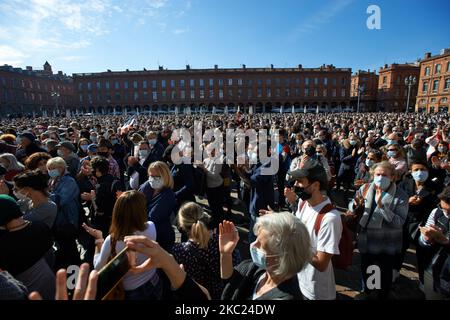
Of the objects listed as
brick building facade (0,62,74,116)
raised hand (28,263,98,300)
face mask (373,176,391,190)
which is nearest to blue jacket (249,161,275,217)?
face mask (373,176,391,190)

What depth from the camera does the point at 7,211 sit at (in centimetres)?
201

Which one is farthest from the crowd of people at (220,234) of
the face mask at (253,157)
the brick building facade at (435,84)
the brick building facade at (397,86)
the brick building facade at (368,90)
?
the brick building facade at (368,90)

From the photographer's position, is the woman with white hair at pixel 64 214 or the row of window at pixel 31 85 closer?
the woman with white hair at pixel 64 214

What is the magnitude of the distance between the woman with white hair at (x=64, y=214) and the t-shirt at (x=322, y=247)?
118 inches

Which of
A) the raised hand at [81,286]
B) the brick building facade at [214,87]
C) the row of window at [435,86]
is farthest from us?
the brick building facade at [214,87]

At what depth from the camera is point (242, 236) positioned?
5352 millimetres

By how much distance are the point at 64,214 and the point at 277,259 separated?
122 inches

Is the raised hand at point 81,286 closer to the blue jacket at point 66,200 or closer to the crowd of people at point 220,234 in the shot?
the crowd of people at point 220,234

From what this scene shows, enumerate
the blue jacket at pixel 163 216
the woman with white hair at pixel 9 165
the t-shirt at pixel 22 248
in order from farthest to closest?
the woman with white hair at pixel 9 165 → the blue jacket at pixel 163 216 → the t-shirt at pixel 22 248

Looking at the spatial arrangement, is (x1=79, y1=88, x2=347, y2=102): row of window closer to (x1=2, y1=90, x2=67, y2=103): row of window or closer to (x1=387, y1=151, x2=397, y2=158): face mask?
(x1=2, y1=90, x2=67, y2=103): row of window

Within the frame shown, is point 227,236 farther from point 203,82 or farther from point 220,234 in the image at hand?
point 203,82

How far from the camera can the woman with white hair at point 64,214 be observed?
131 inches

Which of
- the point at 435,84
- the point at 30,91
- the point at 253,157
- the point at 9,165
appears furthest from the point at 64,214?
the point at 30,91

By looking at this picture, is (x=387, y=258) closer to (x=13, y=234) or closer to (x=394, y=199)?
(x=394, y=199)
